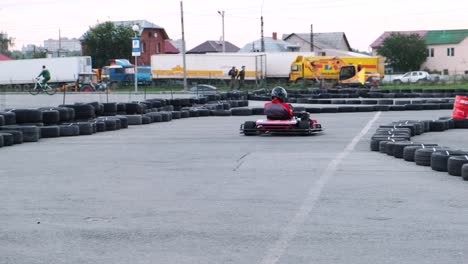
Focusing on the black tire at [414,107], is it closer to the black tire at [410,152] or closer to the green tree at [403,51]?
the black tire at [410,152]

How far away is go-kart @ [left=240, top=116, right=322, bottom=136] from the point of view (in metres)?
16.6

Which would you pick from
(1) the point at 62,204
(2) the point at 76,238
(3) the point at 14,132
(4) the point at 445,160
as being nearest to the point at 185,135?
(3) the point at 14,132

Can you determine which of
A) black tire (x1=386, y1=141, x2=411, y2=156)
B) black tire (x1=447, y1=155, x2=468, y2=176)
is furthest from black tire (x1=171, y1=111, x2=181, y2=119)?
black tire (x1=447, y1=155, x2=468, y2=176)

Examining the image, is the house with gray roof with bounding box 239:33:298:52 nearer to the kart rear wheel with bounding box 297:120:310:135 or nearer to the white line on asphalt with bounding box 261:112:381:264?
the kart rear wheel with bounding box 297:120:310:135

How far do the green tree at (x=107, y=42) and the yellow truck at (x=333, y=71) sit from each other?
93.1 feet

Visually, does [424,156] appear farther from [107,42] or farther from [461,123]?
[107,42]

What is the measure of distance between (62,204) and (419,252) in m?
3.76

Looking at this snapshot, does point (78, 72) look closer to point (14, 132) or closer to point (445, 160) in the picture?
point (14, 132)

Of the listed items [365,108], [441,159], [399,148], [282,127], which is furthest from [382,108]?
[441,159]

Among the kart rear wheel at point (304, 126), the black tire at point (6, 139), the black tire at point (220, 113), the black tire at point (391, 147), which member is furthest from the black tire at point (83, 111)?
the black tire at point (391, 147)

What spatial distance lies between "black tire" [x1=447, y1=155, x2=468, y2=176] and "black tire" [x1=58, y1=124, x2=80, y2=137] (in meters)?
9.48

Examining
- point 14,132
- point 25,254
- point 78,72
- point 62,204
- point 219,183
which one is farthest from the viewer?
point 78,72

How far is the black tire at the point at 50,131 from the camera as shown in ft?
54.6

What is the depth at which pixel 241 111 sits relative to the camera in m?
25.8
